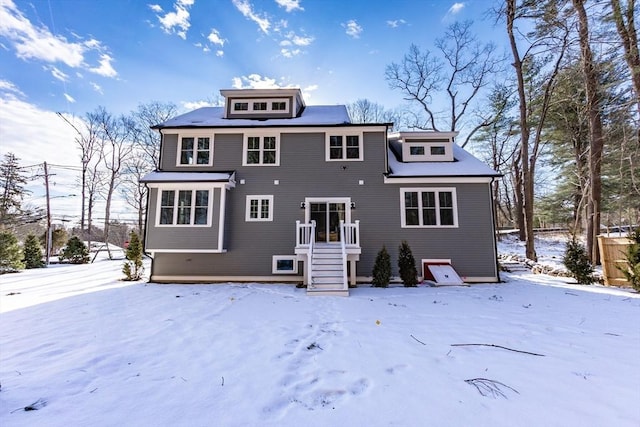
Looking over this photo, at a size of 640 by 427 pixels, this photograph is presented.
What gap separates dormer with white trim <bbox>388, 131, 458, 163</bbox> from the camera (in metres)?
11.3

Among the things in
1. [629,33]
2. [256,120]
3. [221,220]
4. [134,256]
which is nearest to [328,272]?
[221,220]

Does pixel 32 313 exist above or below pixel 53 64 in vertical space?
below

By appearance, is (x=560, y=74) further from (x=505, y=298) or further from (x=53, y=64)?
(x=53, y=64)

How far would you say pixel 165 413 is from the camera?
236 centimetres

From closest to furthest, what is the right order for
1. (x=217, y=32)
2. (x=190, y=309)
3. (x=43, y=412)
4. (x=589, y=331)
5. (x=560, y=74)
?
(x=43, y=412) < (x=589, y=331) < (x=190, y=309) < (x=217, y=32) < (x=560, y=74)

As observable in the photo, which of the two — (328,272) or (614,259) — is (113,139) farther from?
(614,259)

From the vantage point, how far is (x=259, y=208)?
→ 10.5m

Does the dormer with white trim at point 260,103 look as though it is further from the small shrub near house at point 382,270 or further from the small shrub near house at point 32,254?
the small shrub near house at point 32,254

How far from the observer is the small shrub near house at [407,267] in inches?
362

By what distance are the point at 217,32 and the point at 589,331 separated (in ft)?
46.9

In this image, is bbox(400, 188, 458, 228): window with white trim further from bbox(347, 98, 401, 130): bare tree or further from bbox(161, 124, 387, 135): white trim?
bbox(347, 98, 401, 130): bare tree

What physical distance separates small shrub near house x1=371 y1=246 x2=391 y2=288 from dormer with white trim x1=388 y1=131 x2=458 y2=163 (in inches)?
177

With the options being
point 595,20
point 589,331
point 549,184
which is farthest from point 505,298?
point 549,184

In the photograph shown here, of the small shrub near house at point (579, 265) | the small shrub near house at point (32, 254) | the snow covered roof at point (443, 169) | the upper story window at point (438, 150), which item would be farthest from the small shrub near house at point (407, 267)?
the small shrub near house at point (32, 254)
